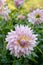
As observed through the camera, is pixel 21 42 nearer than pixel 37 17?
Yes

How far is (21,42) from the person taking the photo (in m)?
1.37

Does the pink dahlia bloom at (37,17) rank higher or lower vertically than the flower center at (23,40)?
higher

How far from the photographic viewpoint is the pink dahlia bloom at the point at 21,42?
1357mm

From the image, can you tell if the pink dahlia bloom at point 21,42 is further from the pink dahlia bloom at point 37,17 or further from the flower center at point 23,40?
the pink dahlia bloom at point 37,17

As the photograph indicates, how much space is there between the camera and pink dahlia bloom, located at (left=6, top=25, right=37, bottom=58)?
1.36 meters

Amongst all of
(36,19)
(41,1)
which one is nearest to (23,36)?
(36,19)

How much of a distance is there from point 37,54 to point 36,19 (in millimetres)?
245

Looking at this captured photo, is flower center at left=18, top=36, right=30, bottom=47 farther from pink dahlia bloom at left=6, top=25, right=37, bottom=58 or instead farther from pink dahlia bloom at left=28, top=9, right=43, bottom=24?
pink dahlia bloom at left=28, top=9, right=43, bottom=24

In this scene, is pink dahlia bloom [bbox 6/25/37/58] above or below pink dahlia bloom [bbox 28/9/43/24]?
below

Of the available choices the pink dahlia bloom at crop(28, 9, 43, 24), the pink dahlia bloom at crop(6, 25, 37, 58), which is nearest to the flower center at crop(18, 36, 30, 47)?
the pink dahlia bloom at crop(6, 25, 37, 58)

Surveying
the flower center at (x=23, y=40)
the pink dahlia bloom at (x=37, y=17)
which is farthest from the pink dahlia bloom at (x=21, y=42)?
the pink dahlia bloom at (x=37, y=17)

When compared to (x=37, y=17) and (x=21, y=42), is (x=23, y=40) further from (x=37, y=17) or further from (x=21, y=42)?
(x=37, y=17)

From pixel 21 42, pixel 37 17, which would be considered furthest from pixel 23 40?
pixel 37 17

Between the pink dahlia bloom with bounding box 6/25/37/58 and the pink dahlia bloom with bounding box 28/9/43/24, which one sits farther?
the pink dahlia bloom with bounding box 28/9/43/24
